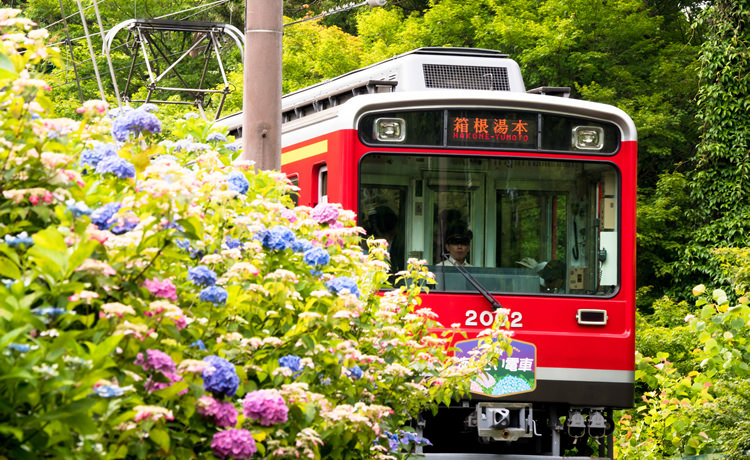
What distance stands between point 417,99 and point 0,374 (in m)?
5.93

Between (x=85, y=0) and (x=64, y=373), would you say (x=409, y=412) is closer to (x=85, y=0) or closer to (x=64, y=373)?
(x=64, y=373)

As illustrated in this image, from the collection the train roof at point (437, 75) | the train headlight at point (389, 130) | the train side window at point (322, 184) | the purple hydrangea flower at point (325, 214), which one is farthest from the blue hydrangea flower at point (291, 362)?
the train roof at point (437, 75)

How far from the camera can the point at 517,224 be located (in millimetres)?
8203

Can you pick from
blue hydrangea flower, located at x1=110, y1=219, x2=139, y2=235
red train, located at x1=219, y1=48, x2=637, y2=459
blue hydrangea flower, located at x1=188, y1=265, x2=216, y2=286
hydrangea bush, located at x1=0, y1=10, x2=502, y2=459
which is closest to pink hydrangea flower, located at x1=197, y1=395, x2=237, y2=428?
hydrangea bush, located at x1=0, y1=10, x2=502, y2=459

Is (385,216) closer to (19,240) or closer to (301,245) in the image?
(301,245)

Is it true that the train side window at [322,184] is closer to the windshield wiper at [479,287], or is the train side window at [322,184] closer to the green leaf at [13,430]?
the windshield wiper at [479,287]

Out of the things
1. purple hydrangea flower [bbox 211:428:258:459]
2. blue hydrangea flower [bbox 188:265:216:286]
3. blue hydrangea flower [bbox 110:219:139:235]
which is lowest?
purple hydrangea flower [bbox 211:428:258:459]

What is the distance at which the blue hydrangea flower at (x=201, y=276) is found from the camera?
356 cm

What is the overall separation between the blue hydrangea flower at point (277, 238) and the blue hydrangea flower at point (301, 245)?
2cm

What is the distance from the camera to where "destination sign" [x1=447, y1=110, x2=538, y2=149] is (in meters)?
8.27

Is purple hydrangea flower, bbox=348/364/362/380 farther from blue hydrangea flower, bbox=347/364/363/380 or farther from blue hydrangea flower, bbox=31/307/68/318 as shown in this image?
blue hydrangea flower, bbox=31/307/68/318

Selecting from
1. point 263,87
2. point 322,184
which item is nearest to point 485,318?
point 322,184

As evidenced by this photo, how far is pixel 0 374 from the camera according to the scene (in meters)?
2.57

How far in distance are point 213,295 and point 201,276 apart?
0.08 meters
